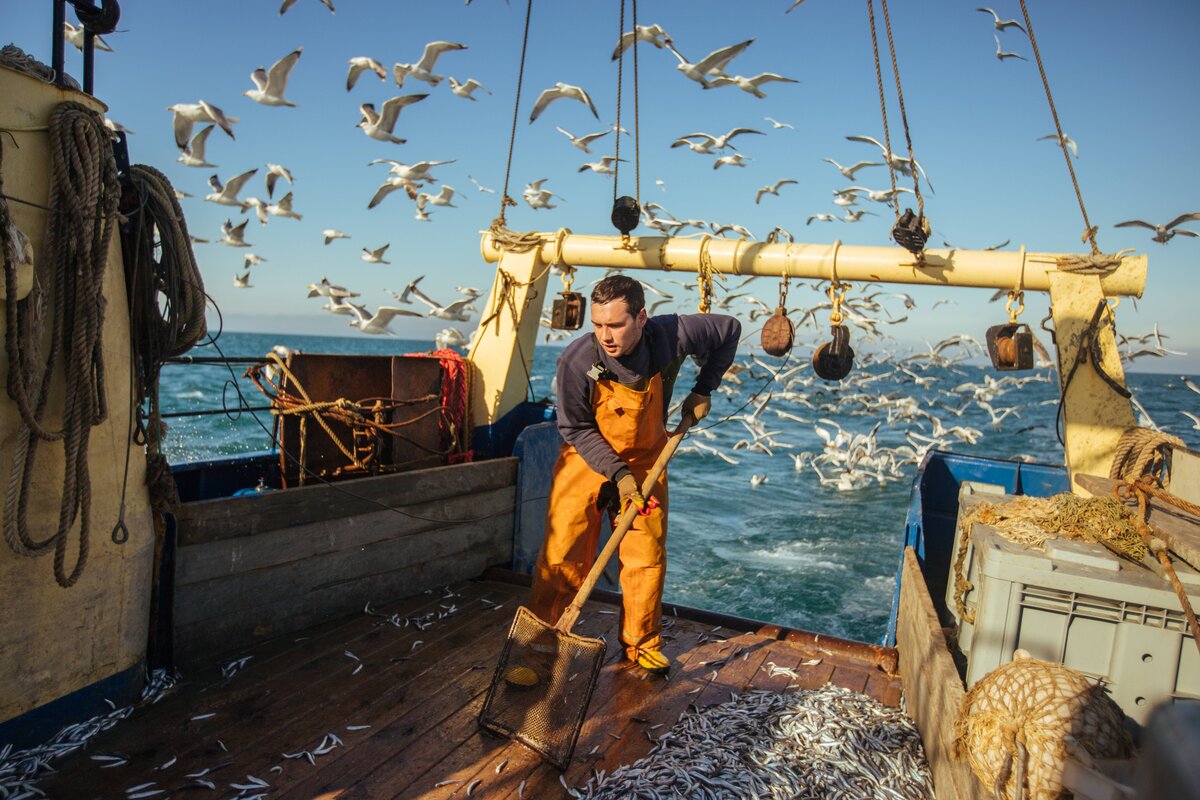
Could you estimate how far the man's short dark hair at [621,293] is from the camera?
3832 millimetres

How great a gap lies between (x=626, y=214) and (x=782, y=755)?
4.39m

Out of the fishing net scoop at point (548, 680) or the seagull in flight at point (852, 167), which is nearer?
the fishing net scoop at point (548, 680)

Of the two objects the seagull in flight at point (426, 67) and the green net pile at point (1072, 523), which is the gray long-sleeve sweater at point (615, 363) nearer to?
the green net pile at point (1072, 523)

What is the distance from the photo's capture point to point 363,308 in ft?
47.4

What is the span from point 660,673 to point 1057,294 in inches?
161

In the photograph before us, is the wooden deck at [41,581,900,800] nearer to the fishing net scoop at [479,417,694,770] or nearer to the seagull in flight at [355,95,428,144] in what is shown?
the fishing net scoop at [479,417,694,770]

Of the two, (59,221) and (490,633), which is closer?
(59,221)

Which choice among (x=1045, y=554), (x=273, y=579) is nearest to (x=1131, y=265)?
(x=1045, y=554)

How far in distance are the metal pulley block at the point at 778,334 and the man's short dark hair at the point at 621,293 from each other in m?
2.67

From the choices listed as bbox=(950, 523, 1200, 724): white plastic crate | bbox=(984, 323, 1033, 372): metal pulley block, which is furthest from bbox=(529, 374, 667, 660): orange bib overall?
bbox=(984, 323, 1033, 372): metal pulley block

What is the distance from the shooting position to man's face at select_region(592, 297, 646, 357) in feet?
12.5

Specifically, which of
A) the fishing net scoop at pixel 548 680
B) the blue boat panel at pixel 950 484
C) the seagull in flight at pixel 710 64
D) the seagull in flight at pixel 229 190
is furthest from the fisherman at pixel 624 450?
the seagull in flight at pixel 229 190

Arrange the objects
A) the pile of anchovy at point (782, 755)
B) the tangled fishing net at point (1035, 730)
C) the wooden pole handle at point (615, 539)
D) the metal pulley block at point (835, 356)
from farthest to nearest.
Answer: the metal pulley block at point (835, 356) → the wooden pole handle at point (615, 539) → the pile of anchovy at point (782, 755) → the tangled fishing net at point (1035, 730)

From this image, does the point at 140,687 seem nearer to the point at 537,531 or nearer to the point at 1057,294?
the point at 537,531
